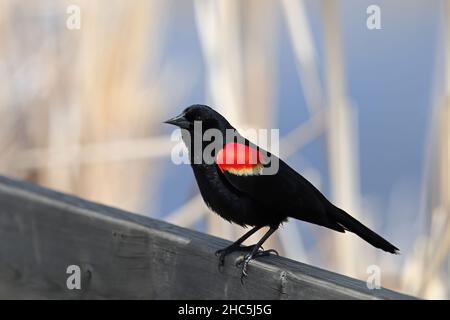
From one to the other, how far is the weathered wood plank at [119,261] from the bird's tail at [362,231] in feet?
0.79

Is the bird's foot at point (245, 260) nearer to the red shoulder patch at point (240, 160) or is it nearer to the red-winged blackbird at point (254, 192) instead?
the red-winged blackbird at point (254, 192)

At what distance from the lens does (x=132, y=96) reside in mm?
3281

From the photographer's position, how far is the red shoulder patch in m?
2.02

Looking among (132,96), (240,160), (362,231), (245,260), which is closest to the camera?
(245,260)

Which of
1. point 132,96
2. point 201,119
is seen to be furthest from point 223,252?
point 132,96

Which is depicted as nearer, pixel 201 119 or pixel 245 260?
pixel 245 260

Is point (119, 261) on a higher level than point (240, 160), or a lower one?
lower

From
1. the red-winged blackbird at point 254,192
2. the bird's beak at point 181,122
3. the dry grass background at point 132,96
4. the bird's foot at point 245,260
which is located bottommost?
the bird's foot at point 245,260

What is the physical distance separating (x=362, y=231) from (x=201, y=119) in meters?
0.56

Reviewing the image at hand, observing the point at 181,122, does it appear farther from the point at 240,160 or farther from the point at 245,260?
the point at 245,260

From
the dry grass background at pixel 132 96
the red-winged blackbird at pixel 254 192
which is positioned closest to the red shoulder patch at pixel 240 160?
the red-winged blackbird at pixel 254 192

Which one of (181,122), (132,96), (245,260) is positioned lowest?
(245,260)

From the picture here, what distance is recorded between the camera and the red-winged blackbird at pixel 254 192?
200cm

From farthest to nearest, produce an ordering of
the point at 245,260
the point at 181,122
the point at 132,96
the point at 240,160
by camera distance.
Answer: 1. the point at 132,96
2. the point at 181,122
3. the point at 240,160
4. the point at 245,260
